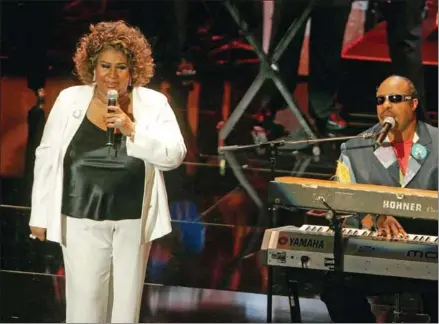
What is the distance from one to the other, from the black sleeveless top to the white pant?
0.05 meters

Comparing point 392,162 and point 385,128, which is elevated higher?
point 385,128

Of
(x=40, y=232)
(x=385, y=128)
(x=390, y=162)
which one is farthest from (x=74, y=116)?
(x=390, y=162)

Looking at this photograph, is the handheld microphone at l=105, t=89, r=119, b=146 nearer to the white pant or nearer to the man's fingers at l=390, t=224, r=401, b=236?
the white pant

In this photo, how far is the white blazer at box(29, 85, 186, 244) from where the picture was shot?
4242mm

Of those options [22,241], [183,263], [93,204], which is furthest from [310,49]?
[93,204]

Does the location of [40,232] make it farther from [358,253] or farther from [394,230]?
[394,230]

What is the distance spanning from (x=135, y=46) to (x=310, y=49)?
2.70 meters

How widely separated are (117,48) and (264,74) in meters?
2.70

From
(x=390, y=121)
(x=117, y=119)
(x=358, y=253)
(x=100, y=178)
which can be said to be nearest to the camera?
(x=117, y=119)

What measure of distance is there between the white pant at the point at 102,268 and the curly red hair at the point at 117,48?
67cm

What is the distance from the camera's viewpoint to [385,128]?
4.37 meters

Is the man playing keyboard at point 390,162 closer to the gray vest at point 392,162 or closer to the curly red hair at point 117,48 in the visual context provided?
the gray vest at point 392,162

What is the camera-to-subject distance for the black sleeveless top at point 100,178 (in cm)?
425

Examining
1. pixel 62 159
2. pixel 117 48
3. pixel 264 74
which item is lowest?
pixel 62 159
